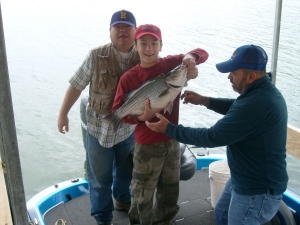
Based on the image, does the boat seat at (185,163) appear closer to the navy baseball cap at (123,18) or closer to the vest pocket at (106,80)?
the vest pocket at (106,80)

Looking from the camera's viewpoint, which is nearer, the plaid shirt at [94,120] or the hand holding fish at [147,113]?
the hand holding fish at [147,113]

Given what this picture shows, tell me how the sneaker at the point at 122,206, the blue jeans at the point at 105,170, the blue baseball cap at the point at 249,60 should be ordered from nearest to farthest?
the blue baseball cap at the point at 249,60 → the blue jeans at the point at 105,170 → the sneaker at the point at 122,206

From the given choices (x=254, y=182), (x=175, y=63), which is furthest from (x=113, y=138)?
(x=254, y=182)

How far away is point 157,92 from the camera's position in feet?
7.97

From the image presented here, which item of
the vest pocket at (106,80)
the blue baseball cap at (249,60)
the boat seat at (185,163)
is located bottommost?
the boat seat at (185,163)

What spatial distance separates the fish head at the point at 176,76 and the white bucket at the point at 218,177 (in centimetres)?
136

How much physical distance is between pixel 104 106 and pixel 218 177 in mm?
1351

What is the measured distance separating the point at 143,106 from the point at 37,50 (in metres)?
14.4

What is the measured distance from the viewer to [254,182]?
7.26 ft

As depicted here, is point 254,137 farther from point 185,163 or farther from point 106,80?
point 185,163

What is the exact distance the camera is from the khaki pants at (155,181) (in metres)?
2.71

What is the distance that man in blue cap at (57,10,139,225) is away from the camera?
2.84 m

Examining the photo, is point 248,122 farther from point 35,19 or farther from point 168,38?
point 35,19

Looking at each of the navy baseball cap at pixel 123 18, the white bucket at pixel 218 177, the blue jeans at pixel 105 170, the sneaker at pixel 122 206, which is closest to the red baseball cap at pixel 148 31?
the navy baseball cap at pixel 123 18
